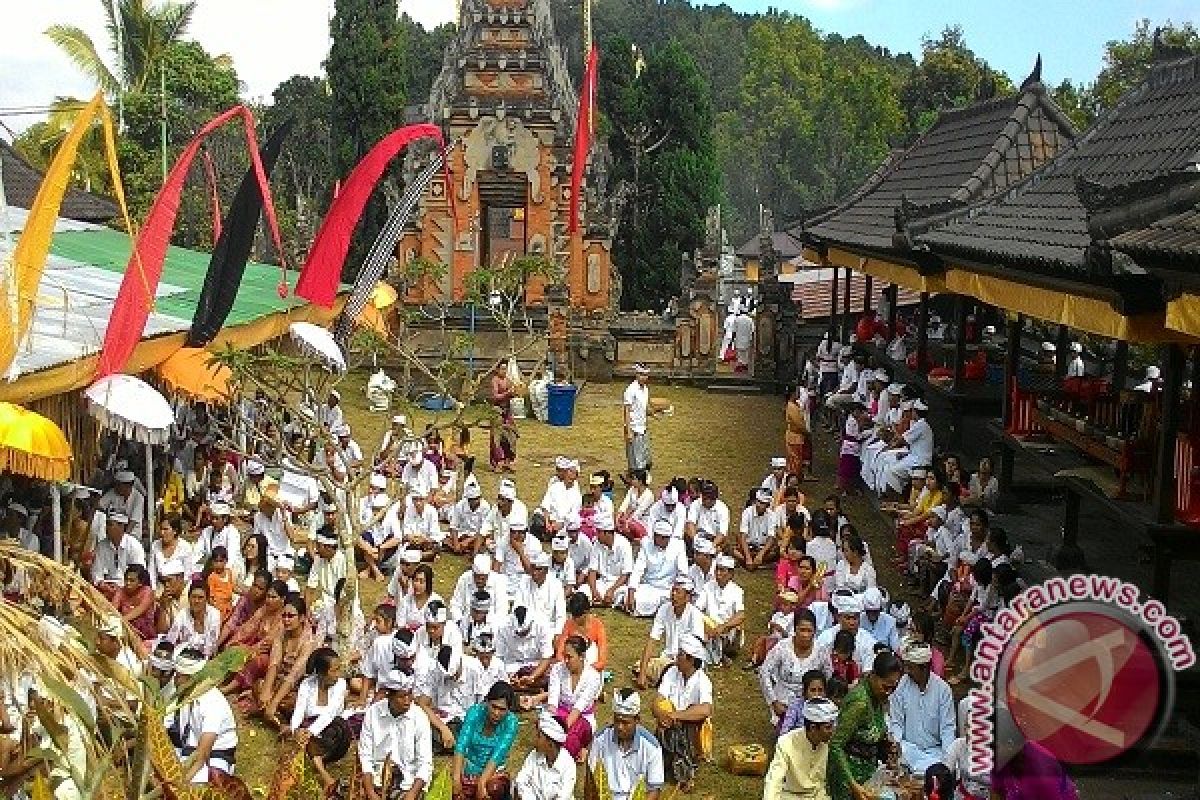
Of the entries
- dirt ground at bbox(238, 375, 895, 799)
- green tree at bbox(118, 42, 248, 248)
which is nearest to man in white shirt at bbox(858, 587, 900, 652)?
dirt ground at bbox(238, 375, 895, 799)

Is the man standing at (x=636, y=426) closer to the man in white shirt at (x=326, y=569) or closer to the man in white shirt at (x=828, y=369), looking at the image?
the man in white shirt at (x=828, y=369)

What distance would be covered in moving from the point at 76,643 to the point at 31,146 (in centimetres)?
2846

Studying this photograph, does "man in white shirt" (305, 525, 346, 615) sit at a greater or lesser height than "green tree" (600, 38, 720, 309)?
lesser

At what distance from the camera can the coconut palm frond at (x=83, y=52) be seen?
26500 mm

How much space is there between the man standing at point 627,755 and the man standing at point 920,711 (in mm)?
1393

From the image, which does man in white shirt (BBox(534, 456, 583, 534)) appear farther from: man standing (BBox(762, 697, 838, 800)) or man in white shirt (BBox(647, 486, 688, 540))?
man standing (BBox(762, 697, 838, 800))

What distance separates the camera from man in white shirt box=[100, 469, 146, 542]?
12.2 meters

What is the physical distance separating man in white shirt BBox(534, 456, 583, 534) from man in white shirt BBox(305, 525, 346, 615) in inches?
122

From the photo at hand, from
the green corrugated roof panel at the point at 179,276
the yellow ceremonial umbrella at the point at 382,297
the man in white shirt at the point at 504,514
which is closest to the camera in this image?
the man in white shirt at the point at 504,514

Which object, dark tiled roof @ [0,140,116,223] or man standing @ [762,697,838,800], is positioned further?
dark tiled roof @ [0,140,116,223]

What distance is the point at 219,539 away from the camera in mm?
11336

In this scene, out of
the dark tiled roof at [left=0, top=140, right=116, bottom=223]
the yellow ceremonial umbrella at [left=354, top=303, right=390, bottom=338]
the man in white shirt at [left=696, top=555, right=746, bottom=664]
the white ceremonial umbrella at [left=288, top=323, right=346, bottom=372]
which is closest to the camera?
the man in white shirt at [left=696, top=555, right=746, bottom=664]

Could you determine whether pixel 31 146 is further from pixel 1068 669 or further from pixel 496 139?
pixel 1068 669

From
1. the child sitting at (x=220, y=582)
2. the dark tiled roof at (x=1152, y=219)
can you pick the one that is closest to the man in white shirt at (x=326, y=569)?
the child sitting at (x=220, y=582)
